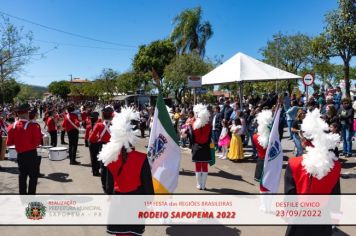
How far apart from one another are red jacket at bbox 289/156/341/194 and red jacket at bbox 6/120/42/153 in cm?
569

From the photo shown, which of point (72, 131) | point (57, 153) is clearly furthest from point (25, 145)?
point (72, 131)

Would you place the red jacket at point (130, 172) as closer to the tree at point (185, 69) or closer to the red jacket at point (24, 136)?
the red jacket at point (24, 136)

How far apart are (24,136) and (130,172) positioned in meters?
4.32

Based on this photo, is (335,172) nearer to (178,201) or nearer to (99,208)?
(178,201)

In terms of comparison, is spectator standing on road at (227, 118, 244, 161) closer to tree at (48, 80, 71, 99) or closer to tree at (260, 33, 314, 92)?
tree at (260, 33, 314, 92)

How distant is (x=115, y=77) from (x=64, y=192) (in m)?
57.2

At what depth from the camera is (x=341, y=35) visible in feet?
61.0

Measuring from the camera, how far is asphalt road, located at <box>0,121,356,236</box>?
6.03 m

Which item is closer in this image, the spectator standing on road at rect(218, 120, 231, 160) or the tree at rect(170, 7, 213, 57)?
the spectator standing on road at rect(218, 120, 231, 160)

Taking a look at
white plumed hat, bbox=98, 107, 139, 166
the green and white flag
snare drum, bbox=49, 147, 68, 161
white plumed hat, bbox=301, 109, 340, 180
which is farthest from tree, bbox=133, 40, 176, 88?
white plumed hat, bbox=301, 109, 340, 180

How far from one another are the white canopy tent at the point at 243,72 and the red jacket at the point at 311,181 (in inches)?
408

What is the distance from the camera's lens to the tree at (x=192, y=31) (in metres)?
40.8

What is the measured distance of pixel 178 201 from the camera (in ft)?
24.0

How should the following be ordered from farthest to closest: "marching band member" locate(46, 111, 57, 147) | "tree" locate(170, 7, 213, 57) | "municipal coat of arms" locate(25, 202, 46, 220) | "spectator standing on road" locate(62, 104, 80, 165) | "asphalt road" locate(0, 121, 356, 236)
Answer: "tree" locate(170, 7, 213, 57)
"marching band member" locate(46, 111, 57, 147)
"spectator standing on road" locate(62, 104, 80, 165)
"municipal coat of arms" locate(25, 202, 46, 220)
"asphalt road" locate(0, 121, 356, 236)
